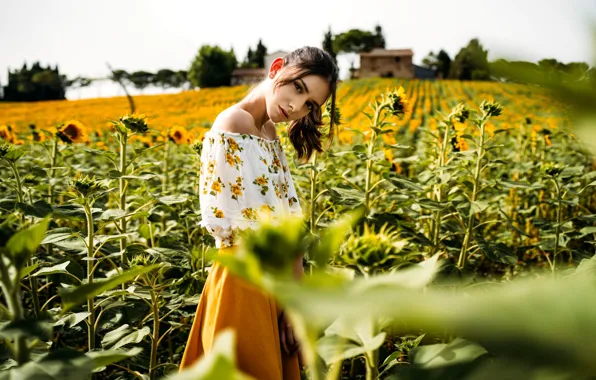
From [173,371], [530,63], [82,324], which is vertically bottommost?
[173,371]

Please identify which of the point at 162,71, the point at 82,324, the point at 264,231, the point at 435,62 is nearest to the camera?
the point at 264,231

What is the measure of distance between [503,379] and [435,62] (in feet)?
152

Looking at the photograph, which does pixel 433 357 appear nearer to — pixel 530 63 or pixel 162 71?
pixel 530 63

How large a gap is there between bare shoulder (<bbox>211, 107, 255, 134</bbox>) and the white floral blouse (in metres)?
0.02

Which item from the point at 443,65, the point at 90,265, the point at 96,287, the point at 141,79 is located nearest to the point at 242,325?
the point at 90,265

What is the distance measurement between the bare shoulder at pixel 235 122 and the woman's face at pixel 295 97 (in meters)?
0.06

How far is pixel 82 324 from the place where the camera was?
1.25 m

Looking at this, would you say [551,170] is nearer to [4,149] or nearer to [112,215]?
[112,215]

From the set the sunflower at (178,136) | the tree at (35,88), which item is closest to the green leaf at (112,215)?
the sunflower at (178,136)

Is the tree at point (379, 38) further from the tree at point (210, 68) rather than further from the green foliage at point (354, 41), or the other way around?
the tree at point (210, 68)

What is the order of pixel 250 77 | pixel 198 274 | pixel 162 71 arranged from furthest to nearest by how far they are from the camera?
pixel 162 71 → pixel 250 77 → pixel 198 274

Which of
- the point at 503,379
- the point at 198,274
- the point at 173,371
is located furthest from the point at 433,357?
the point at 198,274

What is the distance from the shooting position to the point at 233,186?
3.65 ft

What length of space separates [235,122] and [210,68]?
3322 cm
